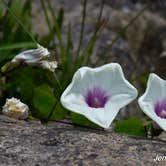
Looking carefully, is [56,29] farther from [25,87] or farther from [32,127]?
[32,127]

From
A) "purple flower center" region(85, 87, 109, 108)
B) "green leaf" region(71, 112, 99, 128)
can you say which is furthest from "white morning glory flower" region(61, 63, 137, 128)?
"green leaf" region(71, 112, 99, 128)

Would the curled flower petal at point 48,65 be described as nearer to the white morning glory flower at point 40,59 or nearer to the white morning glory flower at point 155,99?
the white morning glory flower at point 40,59

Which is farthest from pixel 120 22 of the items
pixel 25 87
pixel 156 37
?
pixel 25 87

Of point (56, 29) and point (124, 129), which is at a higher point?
point (56, 29)

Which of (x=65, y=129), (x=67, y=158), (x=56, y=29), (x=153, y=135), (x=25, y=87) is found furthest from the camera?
(x=56, y=29)

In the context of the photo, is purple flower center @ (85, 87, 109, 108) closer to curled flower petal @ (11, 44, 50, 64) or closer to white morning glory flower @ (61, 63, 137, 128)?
white morning glory flower @ (61, 63, 137, 128)

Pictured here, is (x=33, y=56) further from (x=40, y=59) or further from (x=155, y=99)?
(x=155, y=99)
